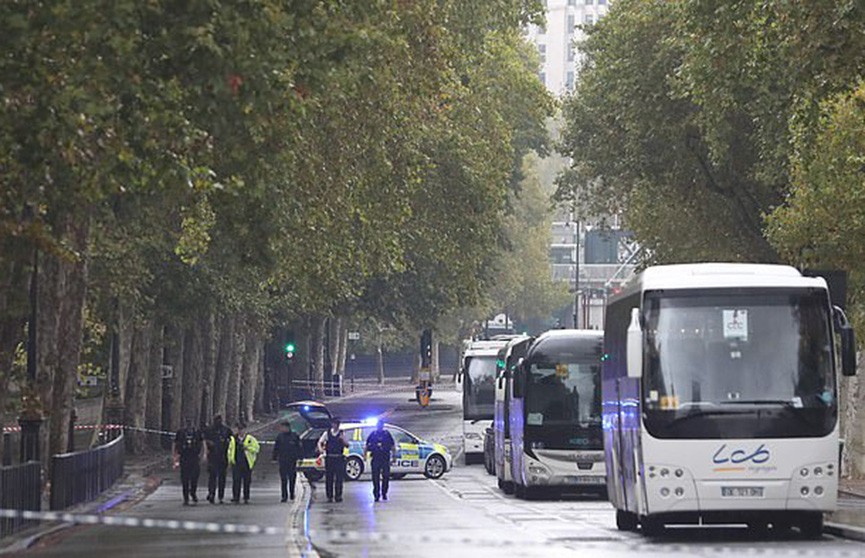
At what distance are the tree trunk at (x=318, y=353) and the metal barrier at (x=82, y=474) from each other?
4984 cm

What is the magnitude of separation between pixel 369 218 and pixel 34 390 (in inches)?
377

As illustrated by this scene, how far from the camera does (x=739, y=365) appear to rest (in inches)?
932

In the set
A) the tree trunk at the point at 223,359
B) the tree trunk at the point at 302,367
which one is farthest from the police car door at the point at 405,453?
the tree trunk at the point at 302,367

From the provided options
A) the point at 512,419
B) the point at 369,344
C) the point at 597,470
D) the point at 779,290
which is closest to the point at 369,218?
the point at 512,419

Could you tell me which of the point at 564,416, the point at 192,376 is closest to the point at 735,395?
the point at 564,416

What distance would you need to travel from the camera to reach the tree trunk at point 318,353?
95.6 m

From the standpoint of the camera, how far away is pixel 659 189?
58500mm

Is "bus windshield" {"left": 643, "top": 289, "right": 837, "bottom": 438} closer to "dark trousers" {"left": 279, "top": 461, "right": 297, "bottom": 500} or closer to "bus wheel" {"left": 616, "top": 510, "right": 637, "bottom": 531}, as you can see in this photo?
"bus wheel" {"left": 616, "top": 510, "right": 637, "bottom": 531}

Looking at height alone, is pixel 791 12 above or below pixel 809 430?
above

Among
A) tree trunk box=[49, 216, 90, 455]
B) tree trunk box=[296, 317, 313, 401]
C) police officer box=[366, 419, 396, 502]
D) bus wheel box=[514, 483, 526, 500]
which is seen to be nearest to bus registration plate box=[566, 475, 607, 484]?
bus wheel box=[514, 483, 526, 500]

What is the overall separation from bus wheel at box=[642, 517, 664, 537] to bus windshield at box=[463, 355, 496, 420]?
3556 cm

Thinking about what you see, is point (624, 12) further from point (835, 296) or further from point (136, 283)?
point (835, 296)

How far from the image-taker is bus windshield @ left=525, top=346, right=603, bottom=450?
38.7 meters

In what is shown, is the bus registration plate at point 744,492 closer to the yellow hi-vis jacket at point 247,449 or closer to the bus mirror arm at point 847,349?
the bus mirror arm at point 847,349
